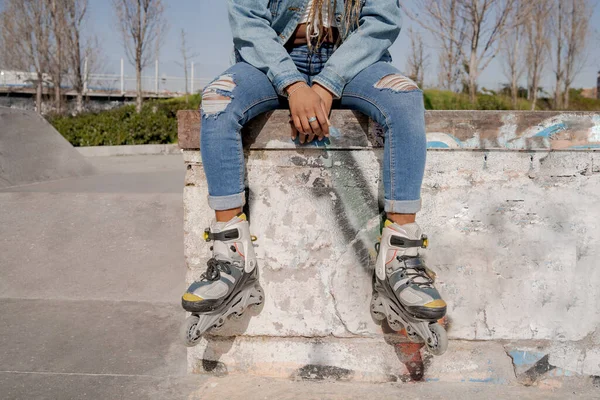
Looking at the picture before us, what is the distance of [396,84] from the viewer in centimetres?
187

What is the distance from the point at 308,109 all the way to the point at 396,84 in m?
0.34

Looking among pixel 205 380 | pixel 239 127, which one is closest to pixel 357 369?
pixel 205 380

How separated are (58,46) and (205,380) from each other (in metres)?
17.4

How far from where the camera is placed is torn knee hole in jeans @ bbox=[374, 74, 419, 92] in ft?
6.07

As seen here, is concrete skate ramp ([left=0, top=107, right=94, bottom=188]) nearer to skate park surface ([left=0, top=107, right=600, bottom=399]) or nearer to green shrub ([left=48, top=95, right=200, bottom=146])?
skate park surface ([left=0, top=107, right=600, bottom=399])

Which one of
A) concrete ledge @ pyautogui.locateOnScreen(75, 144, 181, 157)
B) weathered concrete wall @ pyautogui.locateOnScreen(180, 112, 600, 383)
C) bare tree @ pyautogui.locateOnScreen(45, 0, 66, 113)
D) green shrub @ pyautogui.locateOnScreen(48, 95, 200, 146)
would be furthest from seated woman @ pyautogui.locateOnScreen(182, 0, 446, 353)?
bare tree @ pyautogui.locateOnScreen(45, 0, 66, 113)

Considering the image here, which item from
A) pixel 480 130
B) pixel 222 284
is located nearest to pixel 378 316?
pixel 222 284

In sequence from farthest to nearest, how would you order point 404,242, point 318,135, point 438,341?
1. point 318,135
2. point 404,242
3. point 438,341

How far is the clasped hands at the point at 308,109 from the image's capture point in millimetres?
1830

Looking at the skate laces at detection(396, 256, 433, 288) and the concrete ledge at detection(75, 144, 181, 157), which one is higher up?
the concrete ledge at detection(75, 144, 181, 157)

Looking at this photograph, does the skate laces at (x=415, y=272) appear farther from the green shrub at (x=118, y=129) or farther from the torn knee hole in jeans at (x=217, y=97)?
the green shrub at (x=118, y=129)

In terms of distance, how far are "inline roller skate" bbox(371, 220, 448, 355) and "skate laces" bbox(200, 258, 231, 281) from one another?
55 cm

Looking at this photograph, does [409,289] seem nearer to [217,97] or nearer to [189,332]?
[189,332]

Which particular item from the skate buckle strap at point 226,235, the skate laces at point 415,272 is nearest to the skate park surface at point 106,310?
the skate laces at point 415,272
